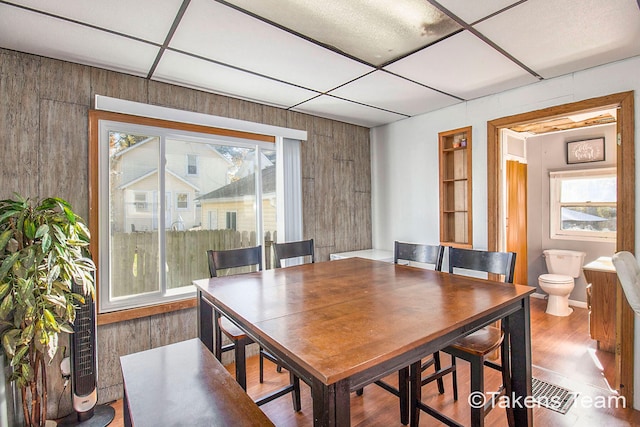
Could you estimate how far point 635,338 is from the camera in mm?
2332

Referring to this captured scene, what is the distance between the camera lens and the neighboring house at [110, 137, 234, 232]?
2.60 meters

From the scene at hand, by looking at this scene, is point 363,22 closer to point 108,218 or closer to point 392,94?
point 392,94

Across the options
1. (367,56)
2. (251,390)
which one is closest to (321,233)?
(251,390)

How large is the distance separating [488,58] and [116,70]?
107 inches

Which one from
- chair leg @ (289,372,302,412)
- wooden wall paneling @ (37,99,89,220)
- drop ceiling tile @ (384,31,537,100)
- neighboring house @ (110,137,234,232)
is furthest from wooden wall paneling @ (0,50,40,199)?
drop ceiling tile @ (384,31,537,100)

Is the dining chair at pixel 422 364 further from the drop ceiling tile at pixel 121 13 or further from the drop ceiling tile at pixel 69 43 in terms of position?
the drop ceiling tile at pixel 69 43

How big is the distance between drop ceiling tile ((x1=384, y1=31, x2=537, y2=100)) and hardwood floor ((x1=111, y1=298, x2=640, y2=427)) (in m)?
2.45

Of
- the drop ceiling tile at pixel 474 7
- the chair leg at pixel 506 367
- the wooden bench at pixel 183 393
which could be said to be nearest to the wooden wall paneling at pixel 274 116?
the drop ceiling tile at pixel 474 7

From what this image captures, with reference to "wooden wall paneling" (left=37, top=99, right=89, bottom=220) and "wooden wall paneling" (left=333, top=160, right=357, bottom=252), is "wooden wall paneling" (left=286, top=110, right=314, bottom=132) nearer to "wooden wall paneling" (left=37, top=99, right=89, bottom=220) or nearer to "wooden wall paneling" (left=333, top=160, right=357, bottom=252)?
"wooden wall paneling" (left=333, top=160, right=357, bottom=252)

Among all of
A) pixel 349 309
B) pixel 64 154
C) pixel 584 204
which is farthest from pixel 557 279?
pixel 64 154

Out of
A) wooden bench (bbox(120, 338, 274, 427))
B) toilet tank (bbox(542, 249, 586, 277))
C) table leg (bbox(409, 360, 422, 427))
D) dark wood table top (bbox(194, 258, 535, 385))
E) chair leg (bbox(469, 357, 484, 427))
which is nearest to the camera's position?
dark wood table top (bbox(194, 258, 535, 385))

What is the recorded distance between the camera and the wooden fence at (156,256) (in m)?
Answer: 2.59

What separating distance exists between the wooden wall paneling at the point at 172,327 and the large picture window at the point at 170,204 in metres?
0.15

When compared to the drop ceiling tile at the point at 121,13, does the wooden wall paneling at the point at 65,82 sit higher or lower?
lower
